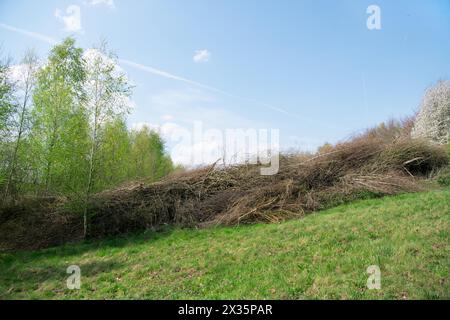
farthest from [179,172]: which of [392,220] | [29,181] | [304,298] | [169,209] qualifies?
[304,298]

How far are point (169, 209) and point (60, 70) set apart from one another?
8.84 m

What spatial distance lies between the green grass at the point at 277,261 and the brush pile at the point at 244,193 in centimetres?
127

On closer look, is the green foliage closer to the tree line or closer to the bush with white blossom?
the tree line

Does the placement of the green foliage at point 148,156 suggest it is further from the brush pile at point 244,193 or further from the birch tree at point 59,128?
the birch tree at point 59,128

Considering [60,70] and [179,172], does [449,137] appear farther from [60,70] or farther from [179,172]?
[60,70]

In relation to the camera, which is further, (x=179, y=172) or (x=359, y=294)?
(x=179, y=172)

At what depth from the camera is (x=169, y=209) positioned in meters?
13.3

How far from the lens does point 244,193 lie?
1304cm

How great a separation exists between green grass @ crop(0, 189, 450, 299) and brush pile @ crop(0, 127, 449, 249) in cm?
127

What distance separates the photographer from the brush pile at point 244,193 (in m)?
12.0

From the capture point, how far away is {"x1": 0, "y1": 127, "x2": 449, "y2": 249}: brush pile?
12.0m

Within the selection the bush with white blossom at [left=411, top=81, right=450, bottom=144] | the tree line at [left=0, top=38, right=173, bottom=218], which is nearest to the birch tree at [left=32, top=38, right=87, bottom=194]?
the tree line at [left=0, top=38, right=173, bottom=218]

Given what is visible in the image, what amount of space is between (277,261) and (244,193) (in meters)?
6.12
